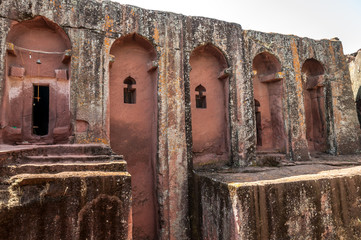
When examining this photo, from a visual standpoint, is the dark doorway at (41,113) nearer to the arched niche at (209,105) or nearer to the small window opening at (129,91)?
the small window opening at (129,91)

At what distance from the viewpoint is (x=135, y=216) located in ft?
17.0

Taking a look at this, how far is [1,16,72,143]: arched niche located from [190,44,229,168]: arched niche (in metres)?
2.87

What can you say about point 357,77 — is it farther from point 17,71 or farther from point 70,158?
point 17,71

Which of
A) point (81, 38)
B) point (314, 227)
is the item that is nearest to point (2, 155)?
point (81, 38)

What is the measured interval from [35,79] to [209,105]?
3.85 m

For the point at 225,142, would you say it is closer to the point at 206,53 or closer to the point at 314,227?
the point at 206,53

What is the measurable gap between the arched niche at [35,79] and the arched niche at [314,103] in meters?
6.66

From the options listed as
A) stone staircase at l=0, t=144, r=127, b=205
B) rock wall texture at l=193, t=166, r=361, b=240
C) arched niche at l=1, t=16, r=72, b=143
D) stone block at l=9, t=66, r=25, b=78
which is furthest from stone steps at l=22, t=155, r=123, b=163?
stone block at l=9, t=66, r=25, b=78

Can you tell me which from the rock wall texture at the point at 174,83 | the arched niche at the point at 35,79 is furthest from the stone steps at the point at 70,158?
the arched niche at the point at 35,79

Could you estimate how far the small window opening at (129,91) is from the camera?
5562 mm

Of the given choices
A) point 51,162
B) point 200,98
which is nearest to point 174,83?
point 200,98

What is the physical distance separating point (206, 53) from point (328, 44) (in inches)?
158

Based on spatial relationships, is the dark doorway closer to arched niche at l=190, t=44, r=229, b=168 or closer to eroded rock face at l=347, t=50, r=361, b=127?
arched niche at l=190, t=44, r=229, b=168

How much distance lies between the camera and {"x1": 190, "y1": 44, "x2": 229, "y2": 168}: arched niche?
19.6 feet
